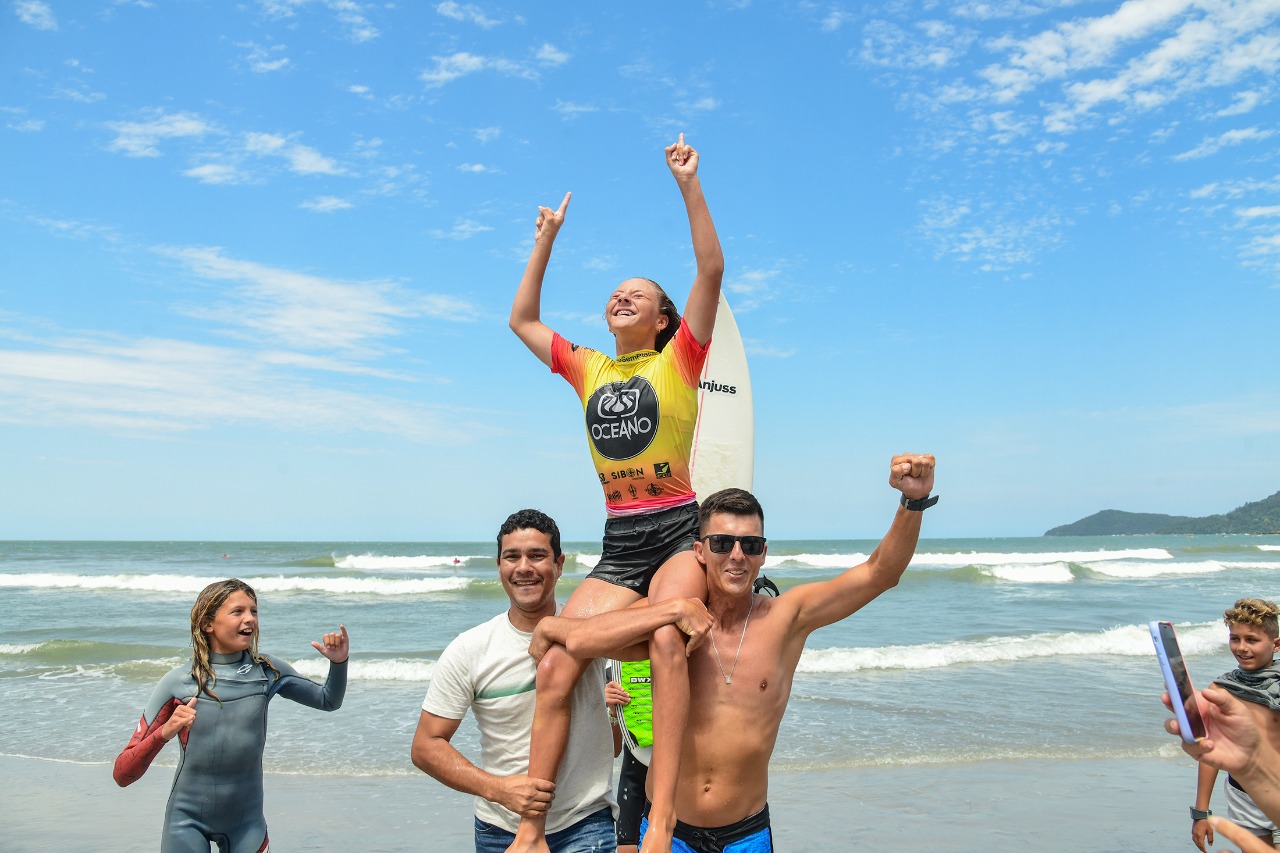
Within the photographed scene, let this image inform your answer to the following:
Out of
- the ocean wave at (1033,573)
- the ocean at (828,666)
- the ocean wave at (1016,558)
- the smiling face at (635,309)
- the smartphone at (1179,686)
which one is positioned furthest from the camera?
the ocean wave at (1016,558)

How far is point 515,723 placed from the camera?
327cm

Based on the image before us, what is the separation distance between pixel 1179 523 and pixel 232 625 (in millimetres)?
128155

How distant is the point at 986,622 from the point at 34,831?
15.5 metres

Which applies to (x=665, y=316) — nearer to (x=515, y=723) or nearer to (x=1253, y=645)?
(x=515, y=723)

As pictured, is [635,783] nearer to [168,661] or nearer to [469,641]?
[469,641]

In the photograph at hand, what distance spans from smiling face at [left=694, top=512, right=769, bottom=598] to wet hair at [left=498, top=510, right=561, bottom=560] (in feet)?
1.75

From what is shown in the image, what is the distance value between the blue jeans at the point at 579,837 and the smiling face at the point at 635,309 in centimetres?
186

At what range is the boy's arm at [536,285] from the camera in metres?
4.20

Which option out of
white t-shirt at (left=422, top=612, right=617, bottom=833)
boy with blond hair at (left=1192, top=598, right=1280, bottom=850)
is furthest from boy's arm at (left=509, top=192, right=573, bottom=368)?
boy with blond hair at (left=1192, top=598, right=1280, bottom=850)

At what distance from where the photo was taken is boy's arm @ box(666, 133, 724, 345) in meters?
3.70

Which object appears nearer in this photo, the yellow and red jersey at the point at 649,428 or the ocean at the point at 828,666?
the yellow and red jersey at the point at 649,428

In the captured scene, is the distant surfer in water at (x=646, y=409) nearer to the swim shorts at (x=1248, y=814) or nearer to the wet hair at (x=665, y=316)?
the wet hair at (x=665, y=316)

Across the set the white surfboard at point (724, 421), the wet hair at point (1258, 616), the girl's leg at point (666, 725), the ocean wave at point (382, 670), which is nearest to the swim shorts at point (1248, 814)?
the wet hair at point (1258, 616)

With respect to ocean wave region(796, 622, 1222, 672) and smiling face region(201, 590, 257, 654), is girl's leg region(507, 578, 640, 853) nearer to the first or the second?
smiling face region(201, 590, 257, 654)
